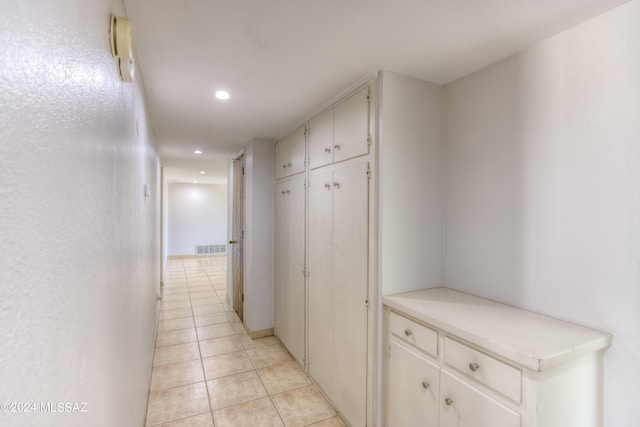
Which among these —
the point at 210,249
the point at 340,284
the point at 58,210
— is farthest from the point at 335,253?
the point at 210,249

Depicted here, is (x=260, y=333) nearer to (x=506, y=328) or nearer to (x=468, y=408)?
(x=468, y=408)

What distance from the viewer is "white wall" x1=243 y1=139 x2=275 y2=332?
3396 mm

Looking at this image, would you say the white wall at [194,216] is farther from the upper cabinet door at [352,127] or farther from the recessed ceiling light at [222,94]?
the upper cabinet door at [352,127]

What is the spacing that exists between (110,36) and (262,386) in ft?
8.42

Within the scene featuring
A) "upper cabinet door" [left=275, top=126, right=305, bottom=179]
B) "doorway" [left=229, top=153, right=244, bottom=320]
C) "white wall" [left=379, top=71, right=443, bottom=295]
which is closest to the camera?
Result: "white wall" [left=379, top=71, right=443, bottom=295]

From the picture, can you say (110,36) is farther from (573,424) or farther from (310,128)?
(573,424)

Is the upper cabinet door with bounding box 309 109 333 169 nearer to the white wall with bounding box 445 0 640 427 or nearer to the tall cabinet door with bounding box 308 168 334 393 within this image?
the tall cabinet door with bounding box 308 168 334 393

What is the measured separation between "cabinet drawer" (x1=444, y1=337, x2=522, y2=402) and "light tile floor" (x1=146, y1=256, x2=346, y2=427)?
46.6 inches

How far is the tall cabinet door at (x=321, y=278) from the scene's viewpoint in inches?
89.3

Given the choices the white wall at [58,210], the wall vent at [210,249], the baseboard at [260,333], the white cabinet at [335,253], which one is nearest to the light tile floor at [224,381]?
the baseboard at [260,333]

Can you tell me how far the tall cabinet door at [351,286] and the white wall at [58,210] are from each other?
4.33 feet

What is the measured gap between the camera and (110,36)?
3.09ft

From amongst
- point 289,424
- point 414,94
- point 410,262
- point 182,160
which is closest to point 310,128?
point 414,94

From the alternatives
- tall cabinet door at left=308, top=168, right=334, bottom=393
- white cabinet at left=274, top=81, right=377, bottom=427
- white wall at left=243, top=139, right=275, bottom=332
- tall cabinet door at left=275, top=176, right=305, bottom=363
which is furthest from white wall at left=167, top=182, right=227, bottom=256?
tall cabinet door at left=308, top=168, right=334, bottom=393
